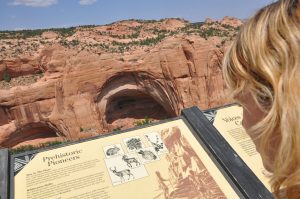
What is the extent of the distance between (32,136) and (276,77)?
81.1 feet

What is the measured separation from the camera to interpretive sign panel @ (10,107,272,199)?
147 inches

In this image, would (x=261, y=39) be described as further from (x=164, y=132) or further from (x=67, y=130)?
(x=67, y=130)

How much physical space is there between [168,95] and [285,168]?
23549mm

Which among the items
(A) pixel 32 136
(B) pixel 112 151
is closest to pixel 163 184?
(B) pixel 112 151

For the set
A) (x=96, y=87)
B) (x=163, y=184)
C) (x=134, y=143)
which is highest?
(x=96, y=87)

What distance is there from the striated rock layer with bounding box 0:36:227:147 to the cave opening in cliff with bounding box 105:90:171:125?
0.75 meters

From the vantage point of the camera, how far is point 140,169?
4.05 meters

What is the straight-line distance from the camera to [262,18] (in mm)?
1304

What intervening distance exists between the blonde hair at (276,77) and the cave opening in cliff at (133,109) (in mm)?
24996

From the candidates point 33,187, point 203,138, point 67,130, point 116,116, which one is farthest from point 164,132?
point 116,116

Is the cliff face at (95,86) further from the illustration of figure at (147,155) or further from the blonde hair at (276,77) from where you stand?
the blonde hair at (276,77)

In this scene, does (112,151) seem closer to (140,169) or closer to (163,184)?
(140,169)

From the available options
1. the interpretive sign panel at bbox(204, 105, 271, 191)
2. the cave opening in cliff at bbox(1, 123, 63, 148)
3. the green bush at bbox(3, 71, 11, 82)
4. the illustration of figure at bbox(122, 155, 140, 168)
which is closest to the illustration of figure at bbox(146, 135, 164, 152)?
the illustration of figure at bbox(122, 155, 140, 168)

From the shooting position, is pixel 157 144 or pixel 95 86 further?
pixel 95 86
